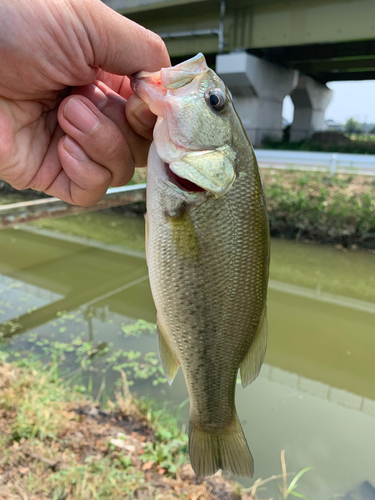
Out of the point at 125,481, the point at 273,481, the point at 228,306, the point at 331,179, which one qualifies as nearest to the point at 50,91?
the point at 228,306

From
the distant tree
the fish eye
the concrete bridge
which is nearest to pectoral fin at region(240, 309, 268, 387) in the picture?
the fish eye

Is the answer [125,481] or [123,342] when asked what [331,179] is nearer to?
[123,342]

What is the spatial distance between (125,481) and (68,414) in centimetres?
74

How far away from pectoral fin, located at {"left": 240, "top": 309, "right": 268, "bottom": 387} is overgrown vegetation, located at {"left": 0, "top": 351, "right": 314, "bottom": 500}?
4.19 ft

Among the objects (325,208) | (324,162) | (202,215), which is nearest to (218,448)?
(202,215)

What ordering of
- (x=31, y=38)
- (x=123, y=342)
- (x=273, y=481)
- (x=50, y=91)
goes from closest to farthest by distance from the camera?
(x=31, y=38)
(x=50, y=91)
(x=273, y=481)
(x=123, y=342)

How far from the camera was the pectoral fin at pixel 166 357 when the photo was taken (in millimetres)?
1327

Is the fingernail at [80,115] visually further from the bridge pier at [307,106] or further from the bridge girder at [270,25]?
the bridge pier at [307,106]

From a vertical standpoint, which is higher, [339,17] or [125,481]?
[339,17]

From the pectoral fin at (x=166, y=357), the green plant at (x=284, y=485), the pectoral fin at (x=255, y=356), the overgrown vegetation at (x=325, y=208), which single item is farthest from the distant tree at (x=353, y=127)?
the pectoral fin at (x=166, y=357)

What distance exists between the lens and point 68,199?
1776 mm

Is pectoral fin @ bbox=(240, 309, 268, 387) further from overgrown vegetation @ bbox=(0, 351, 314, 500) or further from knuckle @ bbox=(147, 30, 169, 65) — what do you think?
overgrown vegetation @ bbox=(0, 351, 314, 500)

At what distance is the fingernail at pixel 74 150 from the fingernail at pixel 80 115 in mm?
88

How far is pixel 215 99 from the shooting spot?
3.89 ft
